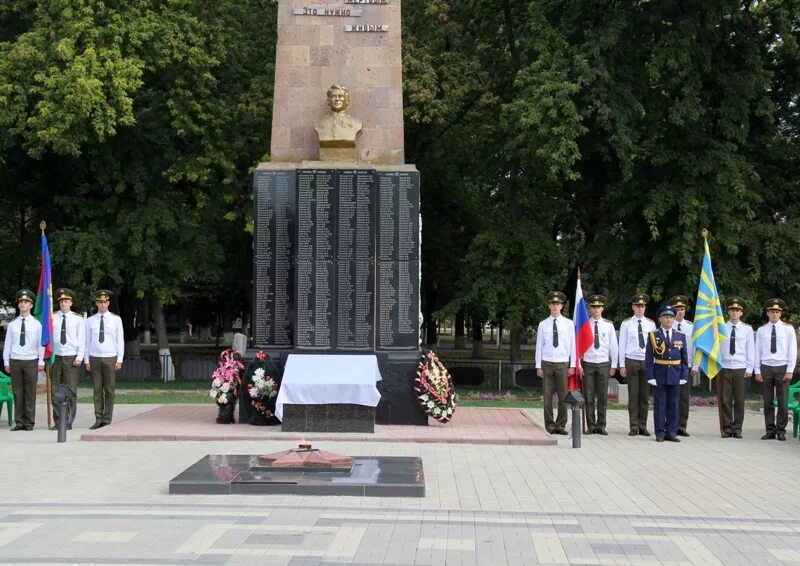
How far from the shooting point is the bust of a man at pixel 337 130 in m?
13.5

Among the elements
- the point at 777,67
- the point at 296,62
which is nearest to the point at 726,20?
the point at 777,67

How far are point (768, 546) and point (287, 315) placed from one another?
789cm

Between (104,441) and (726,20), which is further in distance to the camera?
(726,20)

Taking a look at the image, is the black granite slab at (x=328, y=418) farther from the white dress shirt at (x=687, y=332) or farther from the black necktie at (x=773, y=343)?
the black necktie at (x=773, y=343)

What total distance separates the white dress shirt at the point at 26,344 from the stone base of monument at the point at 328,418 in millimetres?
3935

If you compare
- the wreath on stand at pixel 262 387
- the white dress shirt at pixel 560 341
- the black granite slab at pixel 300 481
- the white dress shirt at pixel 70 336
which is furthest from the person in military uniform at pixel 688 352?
the white dress shirt at pixel 70 336

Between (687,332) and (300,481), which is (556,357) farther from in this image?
(300,481)

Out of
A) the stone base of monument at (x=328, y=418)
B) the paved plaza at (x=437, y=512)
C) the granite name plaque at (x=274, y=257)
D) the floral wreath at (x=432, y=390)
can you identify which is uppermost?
the granite name plaque at (x=274, y=257)

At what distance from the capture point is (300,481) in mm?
8469

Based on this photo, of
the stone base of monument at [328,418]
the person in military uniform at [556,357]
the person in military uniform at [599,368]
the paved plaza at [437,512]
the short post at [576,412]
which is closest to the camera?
the paved plaza at [437,512]

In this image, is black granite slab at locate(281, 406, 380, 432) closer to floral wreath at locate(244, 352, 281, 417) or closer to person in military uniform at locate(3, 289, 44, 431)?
floral wreath at locate(244, 352, 281, 417)

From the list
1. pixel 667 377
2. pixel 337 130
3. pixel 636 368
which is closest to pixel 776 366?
pixel 667 377

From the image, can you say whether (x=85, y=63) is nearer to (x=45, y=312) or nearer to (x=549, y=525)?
(x=45, y=312)

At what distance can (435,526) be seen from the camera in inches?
286
